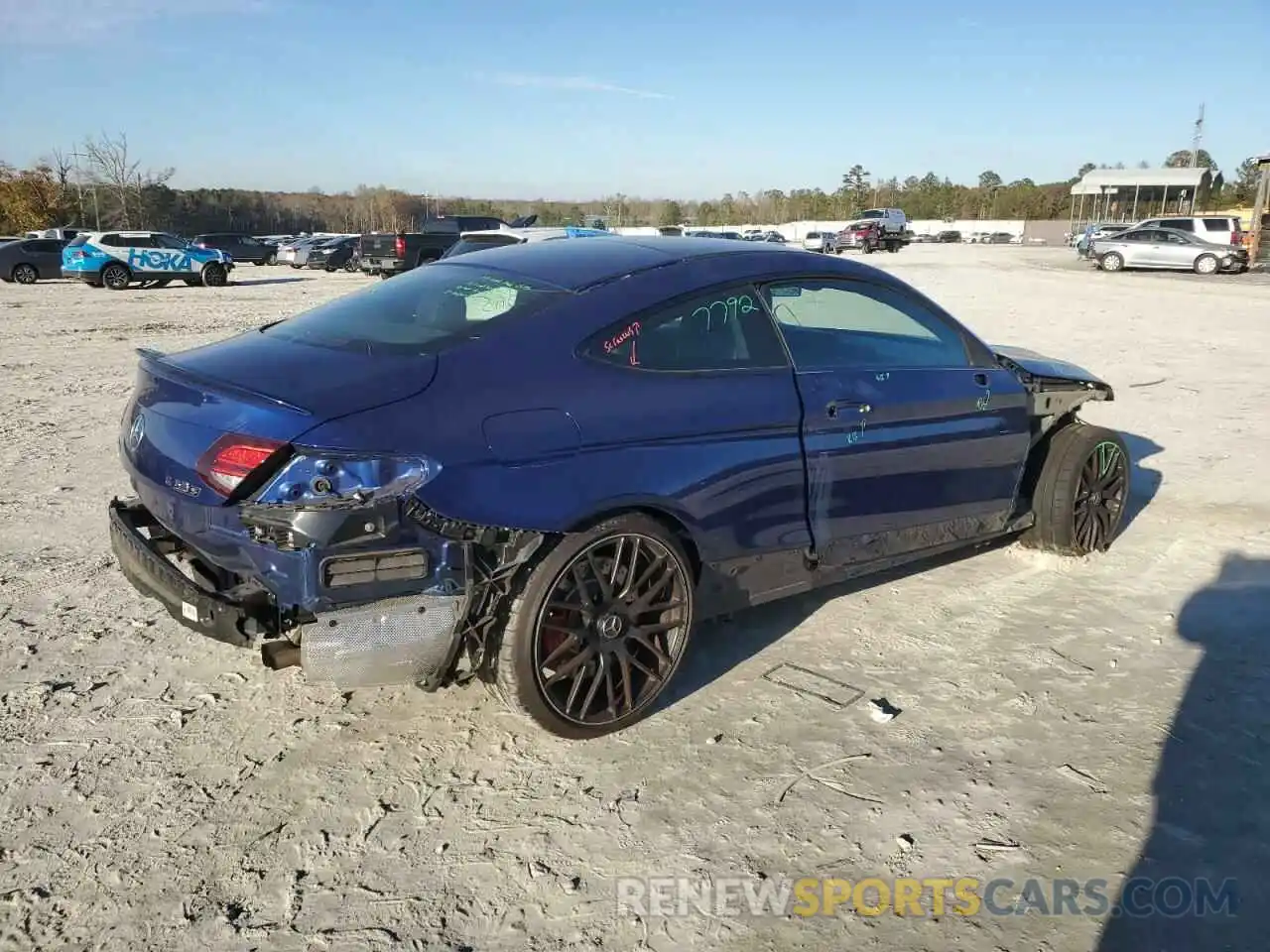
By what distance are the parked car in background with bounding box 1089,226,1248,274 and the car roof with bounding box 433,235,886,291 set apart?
103 feet

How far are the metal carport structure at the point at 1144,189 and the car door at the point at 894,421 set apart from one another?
59524 millimetres

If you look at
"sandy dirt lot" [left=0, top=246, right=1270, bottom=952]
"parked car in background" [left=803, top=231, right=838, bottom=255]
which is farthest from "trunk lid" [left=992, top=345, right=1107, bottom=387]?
"parked car in background" [left=803, top=231, right=838, bottom=255]

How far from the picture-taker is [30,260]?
86.3 ft

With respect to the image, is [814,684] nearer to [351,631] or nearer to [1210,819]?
[1210,819]

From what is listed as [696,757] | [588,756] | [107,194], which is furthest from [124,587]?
[107,194]

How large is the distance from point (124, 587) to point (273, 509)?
221cm

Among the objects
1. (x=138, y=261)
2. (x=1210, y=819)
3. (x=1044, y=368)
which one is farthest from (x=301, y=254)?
(x=1210, y=819)

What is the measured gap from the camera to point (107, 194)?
61562mm

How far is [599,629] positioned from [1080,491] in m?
2.98

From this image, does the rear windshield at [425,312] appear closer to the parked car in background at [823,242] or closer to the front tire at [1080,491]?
the front tire at [1080,491]

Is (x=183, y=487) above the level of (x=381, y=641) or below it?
above

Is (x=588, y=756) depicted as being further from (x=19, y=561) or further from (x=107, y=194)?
(x=107, y=194)

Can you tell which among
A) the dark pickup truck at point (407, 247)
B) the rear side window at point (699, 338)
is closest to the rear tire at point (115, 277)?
the dark pickup truck at point (407, 247)

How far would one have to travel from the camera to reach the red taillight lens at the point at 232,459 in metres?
2.57
